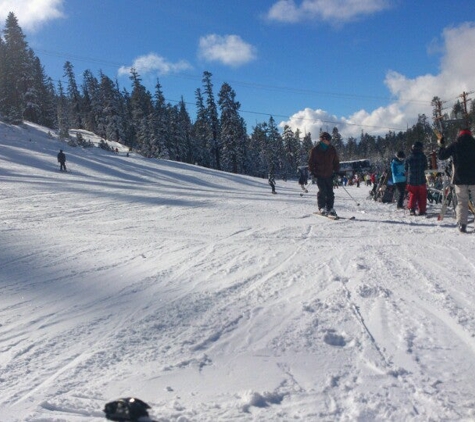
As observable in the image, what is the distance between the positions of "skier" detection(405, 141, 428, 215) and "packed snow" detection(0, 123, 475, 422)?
254 cm

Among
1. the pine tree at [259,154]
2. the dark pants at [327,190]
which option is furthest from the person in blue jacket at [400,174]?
the pine tree at [259,154]

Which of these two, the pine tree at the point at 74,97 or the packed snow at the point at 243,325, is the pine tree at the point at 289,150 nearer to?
the pine tree at the point at 74,97

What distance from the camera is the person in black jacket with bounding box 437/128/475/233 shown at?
6.65 metres

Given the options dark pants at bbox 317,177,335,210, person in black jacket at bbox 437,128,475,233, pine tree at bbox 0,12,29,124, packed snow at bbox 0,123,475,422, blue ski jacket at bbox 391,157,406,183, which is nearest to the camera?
packed snow at bbox 0,123,475,422

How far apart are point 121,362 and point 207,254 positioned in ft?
10.2

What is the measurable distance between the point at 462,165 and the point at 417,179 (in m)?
2.63

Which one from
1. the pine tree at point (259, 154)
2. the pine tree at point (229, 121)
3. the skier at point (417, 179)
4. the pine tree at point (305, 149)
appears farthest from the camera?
the pine tree at point (305, 149)

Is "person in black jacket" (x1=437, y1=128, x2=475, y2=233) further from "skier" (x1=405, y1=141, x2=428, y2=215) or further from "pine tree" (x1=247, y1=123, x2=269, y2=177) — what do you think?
"pine tree" (x1=247, y1=123, x2=269, y2=177)

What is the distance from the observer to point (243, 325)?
306cm

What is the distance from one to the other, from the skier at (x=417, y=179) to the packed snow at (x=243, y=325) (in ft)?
8.32

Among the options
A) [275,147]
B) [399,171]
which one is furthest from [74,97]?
[399,171]

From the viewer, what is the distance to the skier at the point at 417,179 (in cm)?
921

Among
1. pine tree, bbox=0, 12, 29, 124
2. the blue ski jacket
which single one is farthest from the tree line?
the blue ski jacket

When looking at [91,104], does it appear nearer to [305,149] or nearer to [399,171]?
[305,149]
